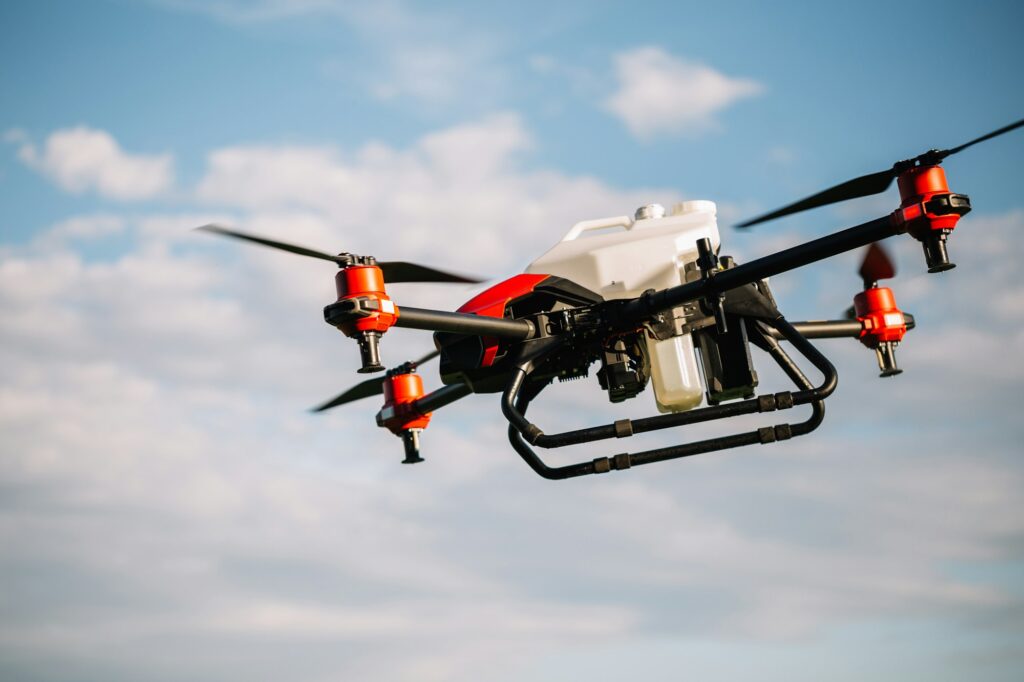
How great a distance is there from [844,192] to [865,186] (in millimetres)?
243

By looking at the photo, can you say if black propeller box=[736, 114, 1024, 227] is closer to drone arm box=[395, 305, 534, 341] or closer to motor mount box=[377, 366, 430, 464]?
drone arm box=[395, 305, 534, 341]

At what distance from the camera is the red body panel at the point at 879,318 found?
557 inches

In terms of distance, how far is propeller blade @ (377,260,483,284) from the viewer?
1130 cm

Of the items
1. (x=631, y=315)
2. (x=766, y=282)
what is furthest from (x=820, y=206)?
(x=631, y=315)

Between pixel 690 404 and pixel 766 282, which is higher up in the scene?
pixel 766 282

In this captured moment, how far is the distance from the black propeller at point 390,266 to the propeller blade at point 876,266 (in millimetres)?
5072

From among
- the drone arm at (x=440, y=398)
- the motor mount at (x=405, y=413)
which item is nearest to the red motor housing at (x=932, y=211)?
the drone arm at (x=440, y=398)

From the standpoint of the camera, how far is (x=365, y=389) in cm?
1599

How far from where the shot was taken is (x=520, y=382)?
11.5 m

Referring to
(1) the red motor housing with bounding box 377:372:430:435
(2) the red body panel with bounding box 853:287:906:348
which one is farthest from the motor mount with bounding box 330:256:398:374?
(2) the red body panel with bounding box 853:287:906:348

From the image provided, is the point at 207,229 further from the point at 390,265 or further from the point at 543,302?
the point at 543,302

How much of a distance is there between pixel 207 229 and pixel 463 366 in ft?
10.6

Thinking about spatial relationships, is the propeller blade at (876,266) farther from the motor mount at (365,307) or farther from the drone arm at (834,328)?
the motor mount at (365,307)

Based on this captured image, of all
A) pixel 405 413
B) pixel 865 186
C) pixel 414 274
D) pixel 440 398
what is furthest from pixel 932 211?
pixel 405 413
